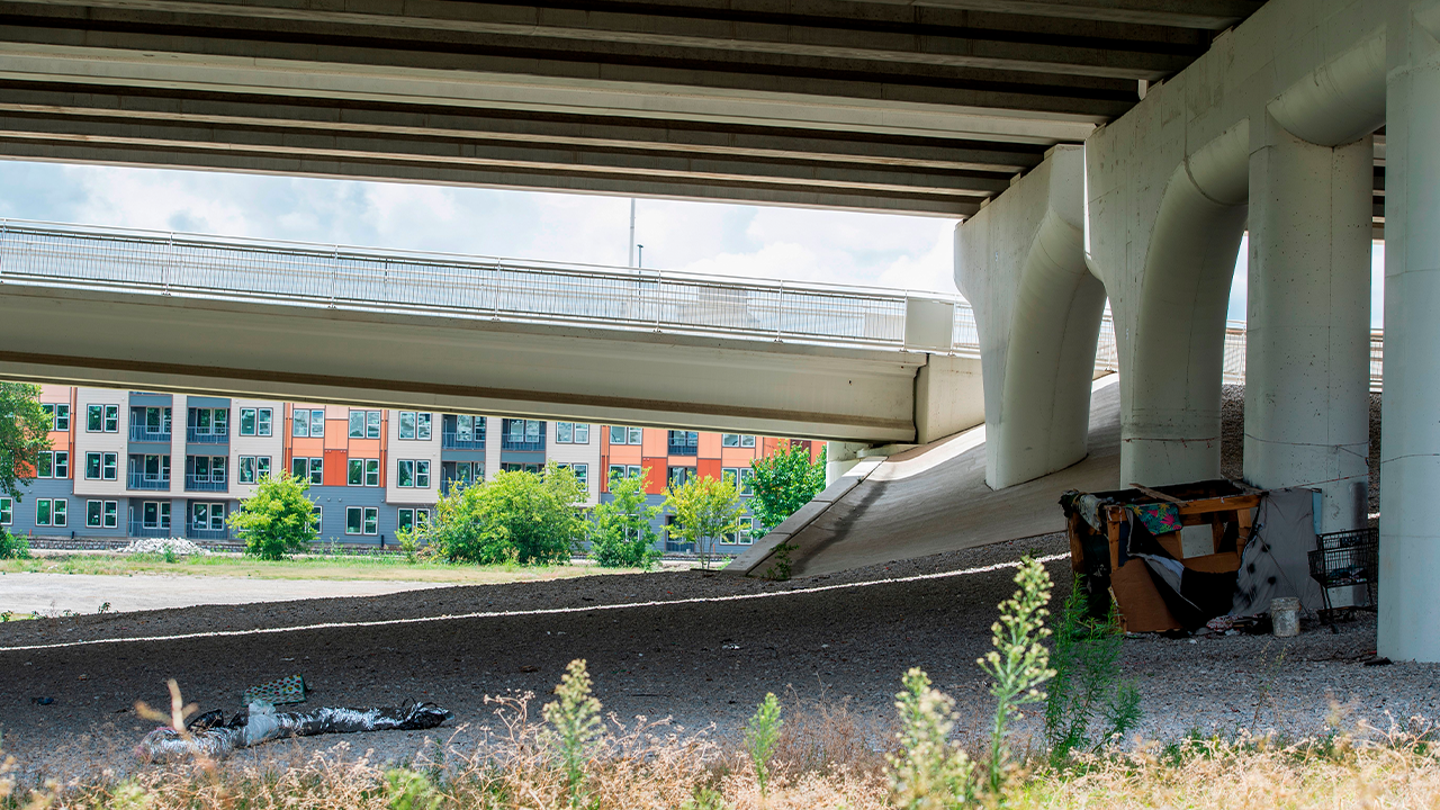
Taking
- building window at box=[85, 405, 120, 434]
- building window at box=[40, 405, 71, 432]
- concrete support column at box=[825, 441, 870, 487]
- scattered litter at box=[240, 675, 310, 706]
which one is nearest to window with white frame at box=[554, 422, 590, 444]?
building window at box=[85, 405, 120, 434]

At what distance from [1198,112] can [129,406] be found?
199 ft

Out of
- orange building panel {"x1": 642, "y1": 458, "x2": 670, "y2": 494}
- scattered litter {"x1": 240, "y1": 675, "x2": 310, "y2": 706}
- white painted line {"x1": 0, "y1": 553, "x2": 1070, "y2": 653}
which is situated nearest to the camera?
A: scattered litter {"x1": 240, "y1": 675, "x2": 310, "y2": 706}

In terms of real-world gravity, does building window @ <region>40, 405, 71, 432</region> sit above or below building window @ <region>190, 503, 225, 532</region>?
above

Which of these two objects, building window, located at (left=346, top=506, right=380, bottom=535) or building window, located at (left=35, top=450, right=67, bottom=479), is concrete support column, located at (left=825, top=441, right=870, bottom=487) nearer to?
building window, located at (left=346, top=506, right=380, bottom=535)

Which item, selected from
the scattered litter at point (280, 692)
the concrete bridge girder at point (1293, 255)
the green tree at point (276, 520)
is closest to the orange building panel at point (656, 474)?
the green tree at point (276, 520)

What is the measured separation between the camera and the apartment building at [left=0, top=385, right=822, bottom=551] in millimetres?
59469

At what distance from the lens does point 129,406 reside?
195 feet

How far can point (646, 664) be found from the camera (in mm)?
8664

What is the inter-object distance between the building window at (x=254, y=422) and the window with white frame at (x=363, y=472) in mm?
4795

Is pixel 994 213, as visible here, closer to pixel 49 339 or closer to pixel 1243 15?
pixel 1243 15

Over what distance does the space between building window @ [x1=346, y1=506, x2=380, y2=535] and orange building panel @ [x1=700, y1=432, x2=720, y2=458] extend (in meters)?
18.3

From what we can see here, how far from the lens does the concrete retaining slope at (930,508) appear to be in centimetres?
1638

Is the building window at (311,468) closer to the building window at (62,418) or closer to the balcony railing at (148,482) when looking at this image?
the balcony railing at (148,482)

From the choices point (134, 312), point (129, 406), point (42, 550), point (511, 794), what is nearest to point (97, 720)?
point (511, 794)
